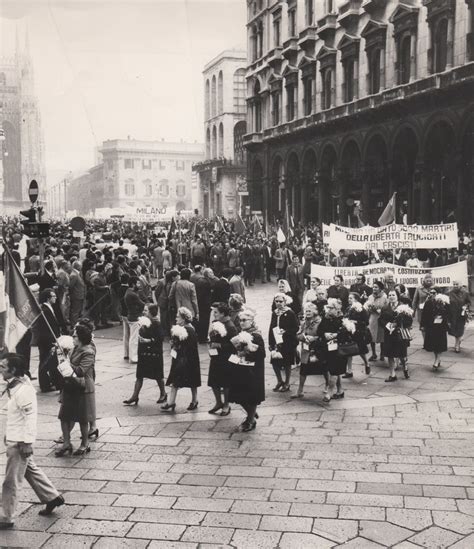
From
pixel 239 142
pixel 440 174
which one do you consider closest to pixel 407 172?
pixel 440 174

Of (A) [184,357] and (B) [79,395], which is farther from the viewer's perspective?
(A) [184,357]

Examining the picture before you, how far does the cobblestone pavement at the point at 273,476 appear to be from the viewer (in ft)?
20.2

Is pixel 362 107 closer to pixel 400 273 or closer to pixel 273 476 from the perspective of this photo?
pixel 400 273

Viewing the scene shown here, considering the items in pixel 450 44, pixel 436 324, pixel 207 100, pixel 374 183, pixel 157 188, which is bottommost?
pixel 436 324

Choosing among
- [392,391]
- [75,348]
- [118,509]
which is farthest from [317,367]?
[118,509]

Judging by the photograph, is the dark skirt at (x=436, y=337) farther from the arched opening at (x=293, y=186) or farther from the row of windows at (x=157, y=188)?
the row of windows at (x=157, y=188)

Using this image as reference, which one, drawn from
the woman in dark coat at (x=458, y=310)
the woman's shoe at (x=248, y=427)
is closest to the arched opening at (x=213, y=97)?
the woman in dark coat at (x=458, y=310)

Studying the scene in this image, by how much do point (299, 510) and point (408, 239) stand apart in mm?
10122

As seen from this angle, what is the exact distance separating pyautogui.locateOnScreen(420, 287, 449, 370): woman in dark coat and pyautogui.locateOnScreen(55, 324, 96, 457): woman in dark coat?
6084 millimetres

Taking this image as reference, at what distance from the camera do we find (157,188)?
362ft

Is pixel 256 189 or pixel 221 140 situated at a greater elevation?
pixel 221 140

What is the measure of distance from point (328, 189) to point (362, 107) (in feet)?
22.7

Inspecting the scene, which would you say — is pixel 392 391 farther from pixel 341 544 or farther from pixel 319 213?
pixel 319 213

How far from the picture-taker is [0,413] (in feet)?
32.7
